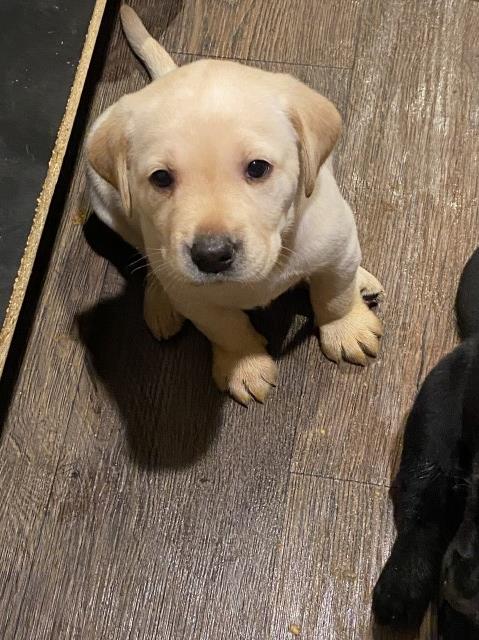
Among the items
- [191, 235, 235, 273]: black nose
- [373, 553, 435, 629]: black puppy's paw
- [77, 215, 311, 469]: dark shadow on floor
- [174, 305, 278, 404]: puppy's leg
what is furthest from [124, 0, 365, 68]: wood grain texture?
[373, 553, 435, 629]: black puppy's paw

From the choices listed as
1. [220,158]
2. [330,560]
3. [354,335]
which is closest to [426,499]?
[330,560]

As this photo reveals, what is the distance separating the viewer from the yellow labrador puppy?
131cm

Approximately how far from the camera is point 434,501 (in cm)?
160

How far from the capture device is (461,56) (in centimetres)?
221

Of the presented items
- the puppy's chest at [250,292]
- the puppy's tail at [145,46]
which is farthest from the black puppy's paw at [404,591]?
the puppy's tail at [145,46]

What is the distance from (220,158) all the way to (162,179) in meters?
0.12

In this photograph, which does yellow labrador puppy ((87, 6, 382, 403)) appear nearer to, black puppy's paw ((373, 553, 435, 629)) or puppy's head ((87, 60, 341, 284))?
puppy's head ((87, 60, 341, 284))

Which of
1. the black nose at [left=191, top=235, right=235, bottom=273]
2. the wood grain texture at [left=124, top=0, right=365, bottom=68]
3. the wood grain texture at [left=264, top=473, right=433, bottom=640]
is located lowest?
the wood grain texture at [left=264, top=473, right=433, bottom=640]

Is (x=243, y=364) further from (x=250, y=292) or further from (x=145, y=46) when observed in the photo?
(x=145, y=46)

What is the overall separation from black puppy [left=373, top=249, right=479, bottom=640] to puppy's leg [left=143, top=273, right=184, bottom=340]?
64 cm

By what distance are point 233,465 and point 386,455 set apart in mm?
365

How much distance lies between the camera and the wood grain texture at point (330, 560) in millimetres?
1735

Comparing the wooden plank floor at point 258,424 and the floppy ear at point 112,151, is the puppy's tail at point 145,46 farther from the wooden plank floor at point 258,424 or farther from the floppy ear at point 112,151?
the floppy ear at point 112,151

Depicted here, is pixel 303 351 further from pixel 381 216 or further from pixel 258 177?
pixel 258 177
